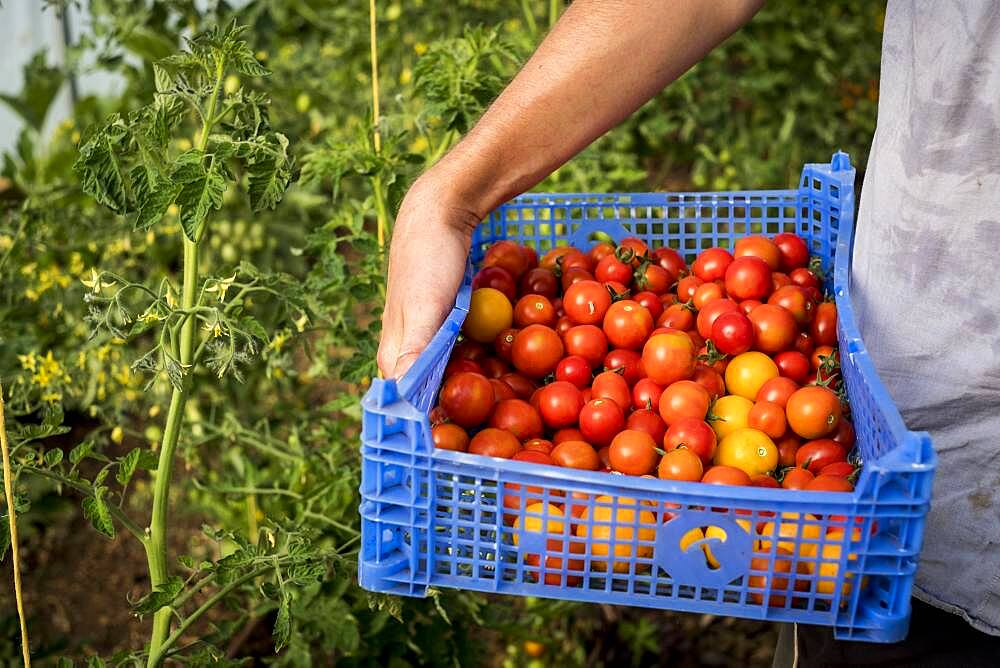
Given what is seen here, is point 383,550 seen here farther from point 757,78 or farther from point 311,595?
point 757,78

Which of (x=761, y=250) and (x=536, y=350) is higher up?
(x=761, y=250)

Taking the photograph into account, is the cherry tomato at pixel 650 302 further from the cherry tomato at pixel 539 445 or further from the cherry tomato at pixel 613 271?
the cherry tomato at pixel 539 445

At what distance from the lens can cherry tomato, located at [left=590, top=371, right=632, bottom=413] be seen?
153 cm

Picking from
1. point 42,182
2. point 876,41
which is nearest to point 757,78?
point 876,41

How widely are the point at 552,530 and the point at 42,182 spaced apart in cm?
222

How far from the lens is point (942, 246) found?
1.36 metres

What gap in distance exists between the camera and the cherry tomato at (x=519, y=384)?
5.19 feet

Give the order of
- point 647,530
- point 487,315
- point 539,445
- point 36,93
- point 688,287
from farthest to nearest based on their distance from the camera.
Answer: point 36,93, point 688,287, point 487,315, point 539,445, point 647,530

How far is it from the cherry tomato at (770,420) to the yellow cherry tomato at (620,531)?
0.26 m

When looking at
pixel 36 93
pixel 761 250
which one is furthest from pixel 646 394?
pixel 36 93

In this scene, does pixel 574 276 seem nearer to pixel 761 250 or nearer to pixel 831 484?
pixel 761 250

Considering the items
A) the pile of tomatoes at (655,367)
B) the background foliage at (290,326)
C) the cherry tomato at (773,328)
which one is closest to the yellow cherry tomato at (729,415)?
the pile of tomatoes at (655,367)

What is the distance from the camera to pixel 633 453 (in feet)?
4.54

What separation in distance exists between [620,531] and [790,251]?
26.7 inches
